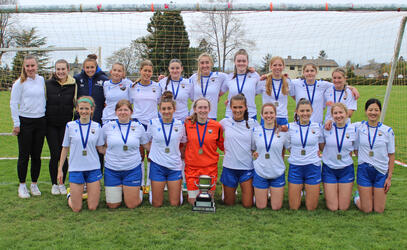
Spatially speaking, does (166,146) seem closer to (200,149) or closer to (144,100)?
(200,149)

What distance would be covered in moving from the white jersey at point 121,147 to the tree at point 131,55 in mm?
3136

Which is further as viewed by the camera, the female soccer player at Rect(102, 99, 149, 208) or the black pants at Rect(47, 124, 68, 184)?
the black pants at Rect(47, 124, 68, 184)

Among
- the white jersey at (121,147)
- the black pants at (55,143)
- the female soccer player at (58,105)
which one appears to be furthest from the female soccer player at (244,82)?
the black pants at (55,143)

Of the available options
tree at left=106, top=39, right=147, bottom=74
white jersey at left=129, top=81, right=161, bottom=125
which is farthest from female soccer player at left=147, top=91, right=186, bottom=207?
tree at left=106, top=39, right=147, bottom=74

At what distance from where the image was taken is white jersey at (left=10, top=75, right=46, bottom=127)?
4676mm

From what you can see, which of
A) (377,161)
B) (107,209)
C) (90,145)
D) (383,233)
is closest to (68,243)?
(107,209)

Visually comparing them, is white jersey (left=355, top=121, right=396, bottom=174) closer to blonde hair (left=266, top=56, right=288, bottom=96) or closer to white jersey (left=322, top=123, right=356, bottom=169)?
white jersey (left=322, top=123, right=356, bottom=169)

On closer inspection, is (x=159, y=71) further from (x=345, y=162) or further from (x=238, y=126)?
(x=345, y=162)

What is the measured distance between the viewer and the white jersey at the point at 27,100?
4.68 m

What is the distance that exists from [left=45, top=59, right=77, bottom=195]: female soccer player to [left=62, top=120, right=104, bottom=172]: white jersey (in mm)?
646

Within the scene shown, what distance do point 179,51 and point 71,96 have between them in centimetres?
302

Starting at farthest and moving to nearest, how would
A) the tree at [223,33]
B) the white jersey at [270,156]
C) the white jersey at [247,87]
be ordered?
the tree at [223,33] → the white jersey at [247,87] → the white jersey at [270,156]

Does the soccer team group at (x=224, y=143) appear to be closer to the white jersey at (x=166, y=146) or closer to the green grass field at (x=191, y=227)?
the white jersey at (x=166, y=146)

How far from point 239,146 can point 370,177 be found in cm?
164
